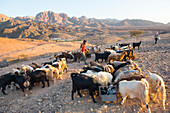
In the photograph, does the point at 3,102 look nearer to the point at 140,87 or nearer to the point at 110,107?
the point at 110,107

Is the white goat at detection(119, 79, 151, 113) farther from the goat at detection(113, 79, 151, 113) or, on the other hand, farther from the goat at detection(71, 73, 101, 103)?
the goat at detection(71, 73, 101, 103)

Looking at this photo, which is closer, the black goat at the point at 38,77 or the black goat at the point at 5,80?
the black goat at the point at 5,80

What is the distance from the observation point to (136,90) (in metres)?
4.21

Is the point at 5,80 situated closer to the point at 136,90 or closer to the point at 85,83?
the point at 85,83

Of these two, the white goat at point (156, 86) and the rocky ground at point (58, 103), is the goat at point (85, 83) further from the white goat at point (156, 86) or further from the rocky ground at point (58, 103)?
the white goat at point (156, 86)

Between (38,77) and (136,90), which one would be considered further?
(38,77)

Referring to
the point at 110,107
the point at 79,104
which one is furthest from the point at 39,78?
the point at 110,107

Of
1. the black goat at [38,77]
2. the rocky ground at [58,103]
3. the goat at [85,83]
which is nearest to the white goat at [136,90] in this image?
the rocky ground at [58,103]

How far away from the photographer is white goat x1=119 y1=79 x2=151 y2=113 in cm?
410

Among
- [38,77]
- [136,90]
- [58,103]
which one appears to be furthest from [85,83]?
[38,77]

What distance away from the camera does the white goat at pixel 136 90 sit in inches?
161

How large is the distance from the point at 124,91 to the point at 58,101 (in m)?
2.76

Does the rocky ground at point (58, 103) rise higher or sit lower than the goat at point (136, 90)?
lower

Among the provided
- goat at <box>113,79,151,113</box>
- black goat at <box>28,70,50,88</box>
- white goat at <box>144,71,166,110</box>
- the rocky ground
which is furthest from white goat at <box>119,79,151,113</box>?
black goat at <box>28,70,50,88</box>
